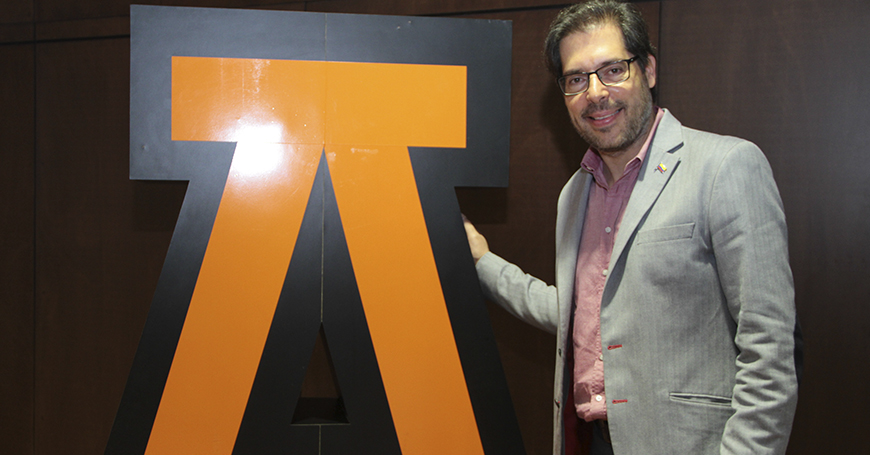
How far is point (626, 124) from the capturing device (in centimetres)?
124

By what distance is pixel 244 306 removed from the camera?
151cm

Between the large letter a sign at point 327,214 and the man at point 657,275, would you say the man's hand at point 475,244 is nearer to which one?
the large letter a sign at point 327,214

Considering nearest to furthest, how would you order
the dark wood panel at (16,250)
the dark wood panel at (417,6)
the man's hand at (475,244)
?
the man's hand at (475,244) → the dark wood panel at (417,6) → the dark wood panel at (16,250)

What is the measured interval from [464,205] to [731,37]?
4.13 feet

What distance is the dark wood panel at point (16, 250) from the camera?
A: 8.65 feet

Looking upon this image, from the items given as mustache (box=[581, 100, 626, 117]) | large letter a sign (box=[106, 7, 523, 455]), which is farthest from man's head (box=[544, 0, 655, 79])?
large letter a sign (box=[106, 7, 523, 455])

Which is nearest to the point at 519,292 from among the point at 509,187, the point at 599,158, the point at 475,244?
the point at 475,244

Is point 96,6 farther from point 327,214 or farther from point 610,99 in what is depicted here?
point 610,99

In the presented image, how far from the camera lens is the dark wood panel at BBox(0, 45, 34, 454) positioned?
2637mm

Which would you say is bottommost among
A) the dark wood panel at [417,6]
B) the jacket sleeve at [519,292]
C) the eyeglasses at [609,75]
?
the jacket sleeve at [519,292]

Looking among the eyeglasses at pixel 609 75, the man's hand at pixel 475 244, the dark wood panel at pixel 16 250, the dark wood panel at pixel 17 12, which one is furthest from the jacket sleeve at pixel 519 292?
the dark wood panel at pixel 17 12

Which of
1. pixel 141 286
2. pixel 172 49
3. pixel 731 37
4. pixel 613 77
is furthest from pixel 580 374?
pixel 141 286

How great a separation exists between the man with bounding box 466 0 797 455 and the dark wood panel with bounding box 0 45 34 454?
257 cm

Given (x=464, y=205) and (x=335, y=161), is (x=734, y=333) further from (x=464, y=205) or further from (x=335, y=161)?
(x=464, y=205)
